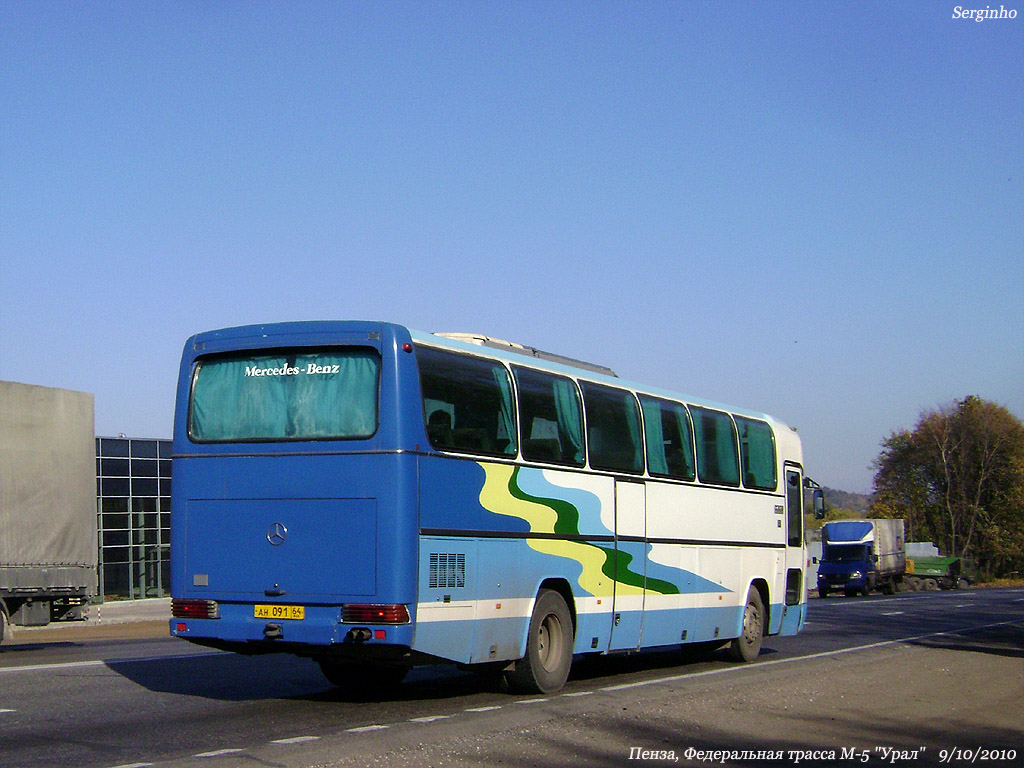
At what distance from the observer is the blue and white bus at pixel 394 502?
1130 centimetres

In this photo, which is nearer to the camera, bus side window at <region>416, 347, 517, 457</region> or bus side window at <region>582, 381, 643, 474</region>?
bus side window at <region>416, 347, 517, 457</region>

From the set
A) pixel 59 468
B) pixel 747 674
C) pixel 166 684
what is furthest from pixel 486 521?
pixel 59 468

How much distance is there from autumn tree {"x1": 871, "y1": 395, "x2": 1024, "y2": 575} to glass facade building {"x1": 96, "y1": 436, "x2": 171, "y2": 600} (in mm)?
65829

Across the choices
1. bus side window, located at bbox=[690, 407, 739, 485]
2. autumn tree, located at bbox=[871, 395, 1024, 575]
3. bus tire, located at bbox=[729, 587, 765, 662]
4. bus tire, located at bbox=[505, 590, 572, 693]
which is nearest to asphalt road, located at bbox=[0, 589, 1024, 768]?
bus tire, located at bbox=[505, 590, 572, 693]

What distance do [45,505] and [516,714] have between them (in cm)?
1186

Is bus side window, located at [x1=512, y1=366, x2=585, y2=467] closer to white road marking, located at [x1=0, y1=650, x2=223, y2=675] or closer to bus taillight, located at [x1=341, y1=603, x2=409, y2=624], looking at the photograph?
bus taillight, located at [x1=341, y1=603, x2=409, y2=624]

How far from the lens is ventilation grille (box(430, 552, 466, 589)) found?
11.5 m

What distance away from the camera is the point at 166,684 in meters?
14.0

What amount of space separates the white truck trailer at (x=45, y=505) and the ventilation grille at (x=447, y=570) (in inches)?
428

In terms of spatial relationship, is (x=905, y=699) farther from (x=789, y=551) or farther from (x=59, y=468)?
(x=59, y=468)

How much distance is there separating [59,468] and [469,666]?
11.2 m

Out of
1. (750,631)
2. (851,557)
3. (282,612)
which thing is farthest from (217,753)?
(851,557)

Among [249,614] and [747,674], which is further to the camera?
[747,674]

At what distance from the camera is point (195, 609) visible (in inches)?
475
